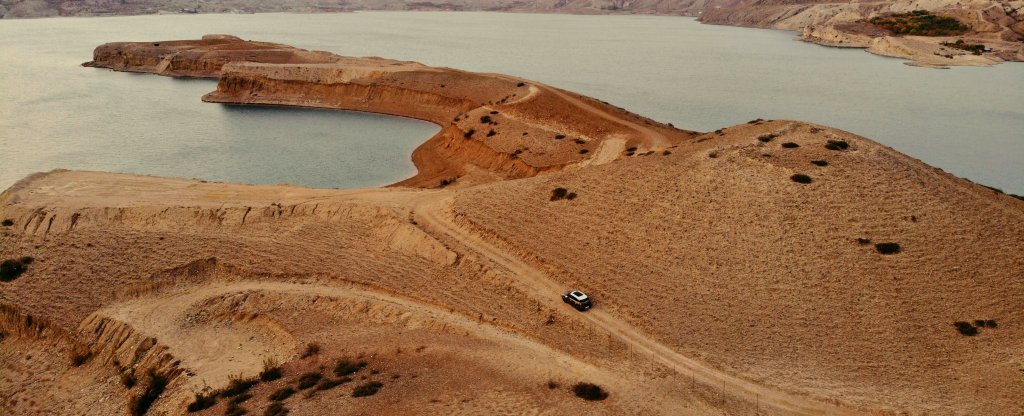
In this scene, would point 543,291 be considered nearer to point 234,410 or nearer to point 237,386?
point 237,386

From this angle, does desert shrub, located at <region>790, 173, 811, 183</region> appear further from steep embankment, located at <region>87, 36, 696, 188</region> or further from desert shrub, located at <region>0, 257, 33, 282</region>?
desert shrub, located at <region>0, 257, 33, 282</region>

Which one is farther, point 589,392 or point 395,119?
point 395,119

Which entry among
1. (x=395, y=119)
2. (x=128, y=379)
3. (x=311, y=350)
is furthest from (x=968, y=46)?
(x=128, y=379)

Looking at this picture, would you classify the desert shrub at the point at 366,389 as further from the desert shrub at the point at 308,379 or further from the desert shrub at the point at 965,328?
the desert shrub at the point at 965,328

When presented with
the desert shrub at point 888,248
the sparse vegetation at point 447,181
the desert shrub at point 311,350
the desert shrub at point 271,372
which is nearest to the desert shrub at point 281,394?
the desert shrub at point 271,372

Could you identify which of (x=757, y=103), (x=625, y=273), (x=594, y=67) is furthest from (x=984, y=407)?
(x=594, y=67)

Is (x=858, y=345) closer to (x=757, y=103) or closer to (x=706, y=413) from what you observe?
(x=706, y=413)

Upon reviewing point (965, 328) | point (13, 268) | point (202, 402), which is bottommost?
point (965, 328)
